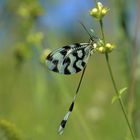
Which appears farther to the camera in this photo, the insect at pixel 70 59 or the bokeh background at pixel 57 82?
the bokeh background at pixel 57 82

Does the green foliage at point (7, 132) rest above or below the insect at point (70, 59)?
below

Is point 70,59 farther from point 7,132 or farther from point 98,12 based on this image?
point 7,132

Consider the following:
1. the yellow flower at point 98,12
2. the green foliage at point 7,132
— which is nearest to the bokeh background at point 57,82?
the green foliage at point 7,132

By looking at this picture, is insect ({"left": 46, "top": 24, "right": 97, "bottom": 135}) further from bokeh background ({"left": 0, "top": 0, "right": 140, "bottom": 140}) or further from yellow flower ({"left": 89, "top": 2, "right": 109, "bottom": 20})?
bokeh background ({"left": 0, "top": 0, "right": 140, "bottom": 140})

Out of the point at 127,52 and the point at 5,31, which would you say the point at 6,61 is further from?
the point at 127,52

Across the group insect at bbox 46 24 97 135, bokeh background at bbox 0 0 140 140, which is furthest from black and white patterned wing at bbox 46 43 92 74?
bokeh background at bbox 0 0 140 140

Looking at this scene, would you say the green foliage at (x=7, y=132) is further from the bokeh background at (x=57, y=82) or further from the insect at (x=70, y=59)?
the insect at (x=70, y=59)

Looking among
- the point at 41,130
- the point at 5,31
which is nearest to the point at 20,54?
the point at 41,130
